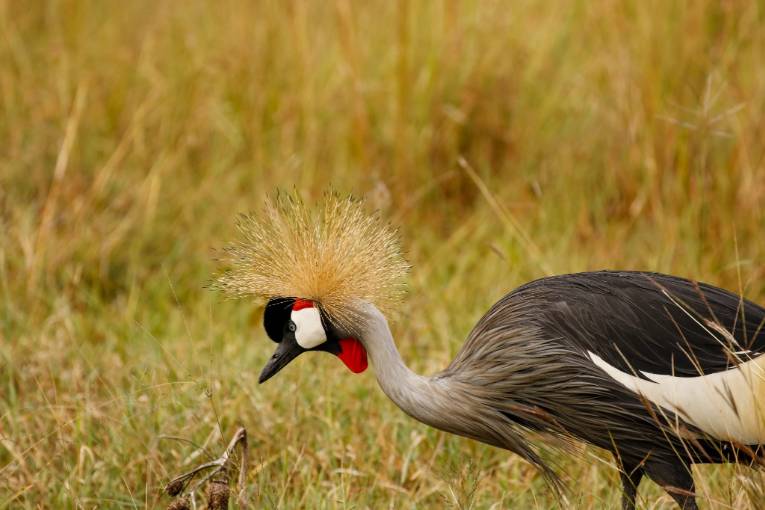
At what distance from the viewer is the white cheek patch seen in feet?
7.26

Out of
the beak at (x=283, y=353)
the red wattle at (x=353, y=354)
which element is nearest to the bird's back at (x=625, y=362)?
the red wattle at (x=353, y=354)

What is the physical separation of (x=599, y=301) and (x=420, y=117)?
76.8 inches

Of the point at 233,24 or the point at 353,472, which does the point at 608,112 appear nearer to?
the point at 233,24

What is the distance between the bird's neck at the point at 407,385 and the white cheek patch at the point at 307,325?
108 mm

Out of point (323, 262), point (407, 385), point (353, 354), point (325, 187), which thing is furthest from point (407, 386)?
Result: point (325, 187)

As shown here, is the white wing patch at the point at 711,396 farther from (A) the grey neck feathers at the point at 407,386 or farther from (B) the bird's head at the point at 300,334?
(B) the bird's head at the point at 300,334

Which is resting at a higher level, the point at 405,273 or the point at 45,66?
the point at 45,66

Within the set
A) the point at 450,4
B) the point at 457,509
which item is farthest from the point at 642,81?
the point at 457,509

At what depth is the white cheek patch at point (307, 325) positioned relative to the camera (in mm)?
2213

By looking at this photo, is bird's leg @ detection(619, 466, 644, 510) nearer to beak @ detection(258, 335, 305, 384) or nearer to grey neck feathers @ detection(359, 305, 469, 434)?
grey neck feathers @ detection(359, 305, 469, 434)

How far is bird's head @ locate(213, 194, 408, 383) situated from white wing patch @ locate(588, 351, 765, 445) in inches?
18.1

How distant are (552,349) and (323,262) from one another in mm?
477

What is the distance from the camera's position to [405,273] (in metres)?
2.23

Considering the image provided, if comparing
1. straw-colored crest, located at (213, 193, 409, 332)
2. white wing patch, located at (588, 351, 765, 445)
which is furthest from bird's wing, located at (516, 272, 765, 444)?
straw-colored crest, located at (213, 193, 409, 332)
